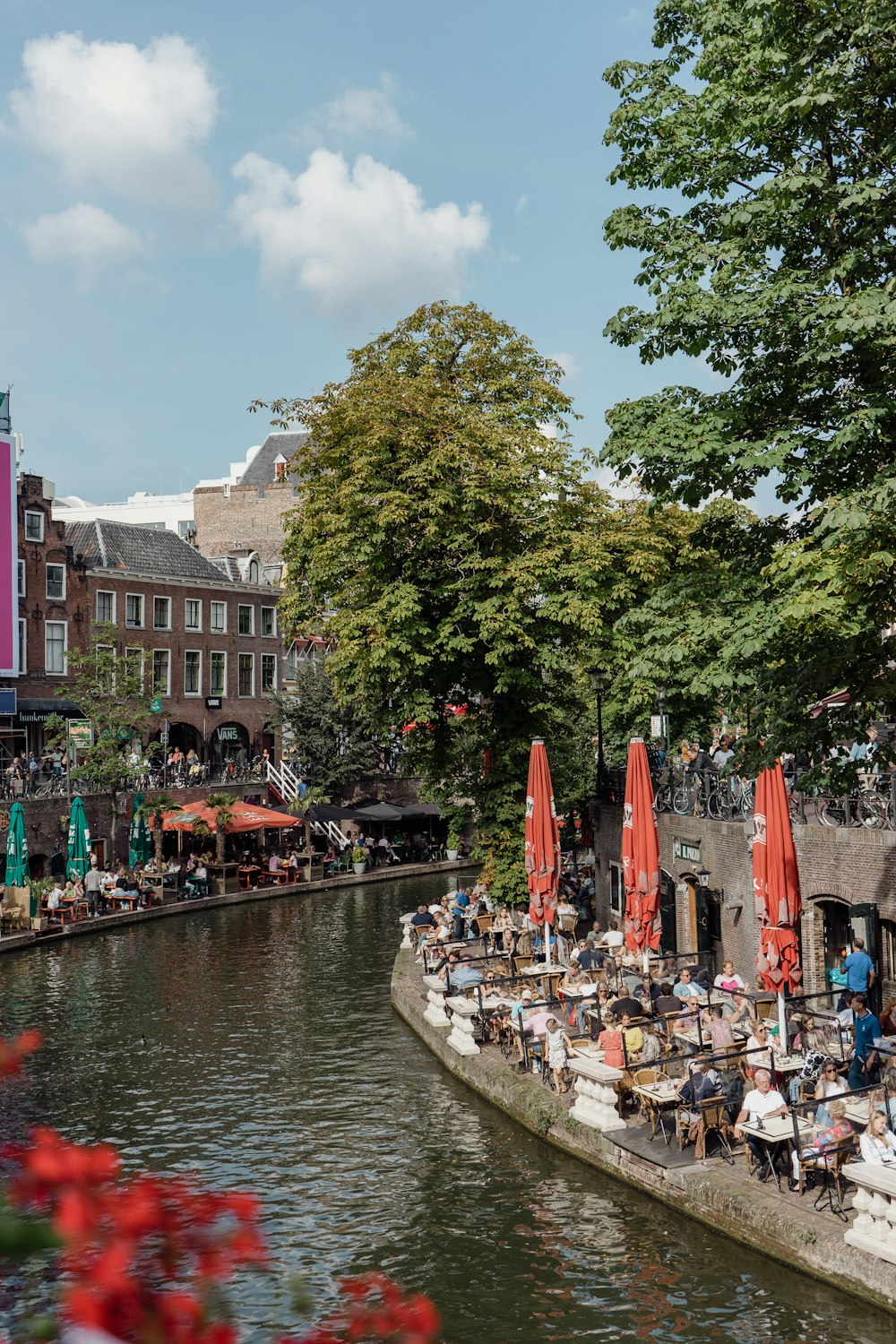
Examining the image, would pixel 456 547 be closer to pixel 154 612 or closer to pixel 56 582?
pixel 56 582

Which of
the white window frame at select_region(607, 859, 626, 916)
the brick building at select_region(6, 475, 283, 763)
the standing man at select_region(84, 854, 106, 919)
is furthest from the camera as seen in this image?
the brick building at select_region(6, 475, 283, 763)

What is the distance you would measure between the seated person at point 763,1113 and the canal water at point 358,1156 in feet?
3.13

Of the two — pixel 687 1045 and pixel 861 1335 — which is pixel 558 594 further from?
pixel 861 1335

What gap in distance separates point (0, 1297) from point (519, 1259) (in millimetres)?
10686

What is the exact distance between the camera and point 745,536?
53.5 ft

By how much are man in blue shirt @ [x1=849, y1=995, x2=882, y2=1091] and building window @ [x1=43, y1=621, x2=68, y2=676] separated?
40276 millimetres

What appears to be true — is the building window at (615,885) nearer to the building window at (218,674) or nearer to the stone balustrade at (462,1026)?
the stone balustrade at (462,1026)

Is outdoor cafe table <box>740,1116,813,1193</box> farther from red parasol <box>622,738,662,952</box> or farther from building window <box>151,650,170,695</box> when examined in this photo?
building window <box>151,650,170,695</box>

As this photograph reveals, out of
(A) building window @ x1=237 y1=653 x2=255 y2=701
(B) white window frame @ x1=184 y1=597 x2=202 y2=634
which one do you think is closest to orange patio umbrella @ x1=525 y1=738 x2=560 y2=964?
(B) white window frame @ x1=184 y1=597 x2=202 y2=634

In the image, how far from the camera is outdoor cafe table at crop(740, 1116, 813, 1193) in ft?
41.4

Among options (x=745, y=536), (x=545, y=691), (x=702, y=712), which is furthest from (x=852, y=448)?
(x=702, y=712)

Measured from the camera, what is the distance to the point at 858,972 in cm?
1700

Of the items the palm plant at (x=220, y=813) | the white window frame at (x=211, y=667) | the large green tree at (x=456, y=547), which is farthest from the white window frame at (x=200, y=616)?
the large green tree at (x=456, y=547)

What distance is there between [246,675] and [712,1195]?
49002 mm
